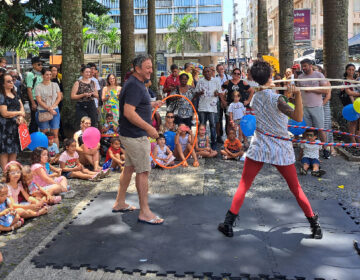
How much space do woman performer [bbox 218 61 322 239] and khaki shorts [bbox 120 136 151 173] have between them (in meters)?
1.31

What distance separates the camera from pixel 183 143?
9508 millimetres

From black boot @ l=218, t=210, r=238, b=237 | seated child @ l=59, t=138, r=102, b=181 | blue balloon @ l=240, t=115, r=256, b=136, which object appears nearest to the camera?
black boot @ l=218, t=210, r=238, b=237

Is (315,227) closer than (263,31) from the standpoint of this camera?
Yes

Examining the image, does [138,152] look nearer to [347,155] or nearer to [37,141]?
[37,141]

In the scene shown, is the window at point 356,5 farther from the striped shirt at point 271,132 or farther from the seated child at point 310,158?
the striped shirt at point 271,132

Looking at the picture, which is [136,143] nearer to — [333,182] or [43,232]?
[43,232]

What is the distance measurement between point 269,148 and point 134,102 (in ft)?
5.83

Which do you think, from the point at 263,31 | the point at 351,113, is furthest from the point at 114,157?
the point at 263,31

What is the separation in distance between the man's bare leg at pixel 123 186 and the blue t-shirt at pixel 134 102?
541mm

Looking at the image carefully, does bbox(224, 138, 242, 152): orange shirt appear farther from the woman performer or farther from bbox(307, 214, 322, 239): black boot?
bbox(307, 214, 322, 239): black boot

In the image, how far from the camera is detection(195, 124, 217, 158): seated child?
32.3 ft

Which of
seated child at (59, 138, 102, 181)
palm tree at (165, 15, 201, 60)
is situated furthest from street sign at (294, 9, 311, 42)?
seated child at (59, 138, 102, 181)

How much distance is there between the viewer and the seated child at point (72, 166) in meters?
8.12

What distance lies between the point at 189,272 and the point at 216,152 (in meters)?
5.88
